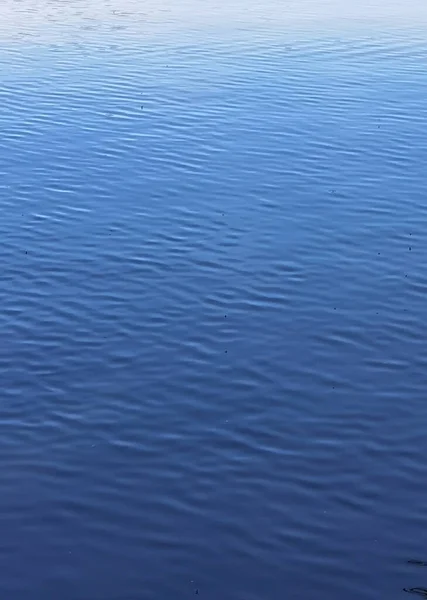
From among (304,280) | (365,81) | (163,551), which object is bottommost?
(163,551)

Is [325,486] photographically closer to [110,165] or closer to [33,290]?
[33,290]

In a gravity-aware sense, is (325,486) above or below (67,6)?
below

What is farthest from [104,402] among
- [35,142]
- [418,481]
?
[35,142]

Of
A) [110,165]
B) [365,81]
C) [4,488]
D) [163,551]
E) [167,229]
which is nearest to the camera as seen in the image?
[163,551]

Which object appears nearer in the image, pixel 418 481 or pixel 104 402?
pixel 418 481

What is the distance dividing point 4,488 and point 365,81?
113ft

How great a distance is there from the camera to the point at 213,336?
25.6 meters

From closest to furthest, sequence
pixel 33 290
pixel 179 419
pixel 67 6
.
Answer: pixel 179 419, pixel 33 290, pixel 67 6

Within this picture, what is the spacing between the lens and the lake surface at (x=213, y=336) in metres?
18.4

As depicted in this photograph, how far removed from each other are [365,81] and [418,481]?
106ft

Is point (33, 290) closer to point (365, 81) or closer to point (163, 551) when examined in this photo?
point (163, 551)

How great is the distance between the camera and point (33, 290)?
92.3 feet

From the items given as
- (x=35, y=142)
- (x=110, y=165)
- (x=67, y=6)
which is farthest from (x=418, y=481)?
(x=67, y=6)

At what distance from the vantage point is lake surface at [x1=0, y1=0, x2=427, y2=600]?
18.4m
